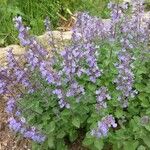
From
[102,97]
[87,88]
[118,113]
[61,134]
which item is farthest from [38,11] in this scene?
[102,97]

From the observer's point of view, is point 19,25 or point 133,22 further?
point 133,22

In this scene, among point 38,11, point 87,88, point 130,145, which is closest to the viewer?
point 130,145

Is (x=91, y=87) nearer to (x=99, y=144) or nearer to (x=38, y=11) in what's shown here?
(x=99, y=144)

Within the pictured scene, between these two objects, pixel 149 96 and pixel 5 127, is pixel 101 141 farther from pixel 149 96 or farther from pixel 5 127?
pixel 5 127

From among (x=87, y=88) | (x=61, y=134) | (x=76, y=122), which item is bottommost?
(x=61, y=134)

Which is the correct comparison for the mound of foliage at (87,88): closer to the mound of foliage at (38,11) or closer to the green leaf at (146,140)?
the green leaf at (146,140)

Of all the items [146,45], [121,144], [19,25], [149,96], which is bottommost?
[121,144]

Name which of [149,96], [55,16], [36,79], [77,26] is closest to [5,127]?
[36,79]

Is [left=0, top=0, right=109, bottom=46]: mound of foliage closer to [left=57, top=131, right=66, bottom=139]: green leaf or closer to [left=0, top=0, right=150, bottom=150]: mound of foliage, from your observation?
[left=0, top=0, right=150, bottom=150]: mound of foliage
